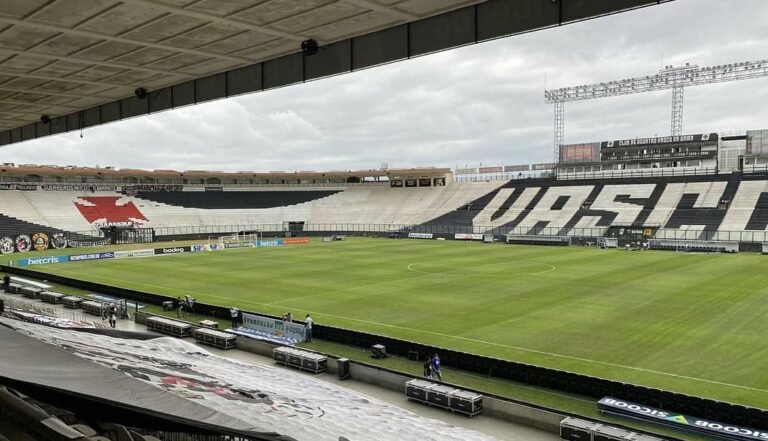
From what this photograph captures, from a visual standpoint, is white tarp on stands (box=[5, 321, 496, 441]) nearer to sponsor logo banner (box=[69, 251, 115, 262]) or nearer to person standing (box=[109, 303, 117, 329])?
person standing (box=[109, 303, 117, 329])


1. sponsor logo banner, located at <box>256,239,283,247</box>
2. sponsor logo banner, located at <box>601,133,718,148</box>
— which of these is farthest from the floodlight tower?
sponsor logo banner, located at <box>256,239,283,247</box>

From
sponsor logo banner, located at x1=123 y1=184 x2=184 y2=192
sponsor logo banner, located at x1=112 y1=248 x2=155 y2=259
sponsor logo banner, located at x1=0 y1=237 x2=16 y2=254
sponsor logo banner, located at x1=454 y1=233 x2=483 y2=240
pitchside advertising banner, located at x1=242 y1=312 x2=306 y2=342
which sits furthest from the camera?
sponsor logo banner, located at x1=123 y1=184 x2=184 y2=192

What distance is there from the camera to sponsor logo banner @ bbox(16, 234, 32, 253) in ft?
203

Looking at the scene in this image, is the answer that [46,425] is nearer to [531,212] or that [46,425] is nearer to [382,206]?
[531,212]

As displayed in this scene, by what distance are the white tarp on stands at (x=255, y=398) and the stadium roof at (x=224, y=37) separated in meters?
6.97

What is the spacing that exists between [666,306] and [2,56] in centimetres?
2930

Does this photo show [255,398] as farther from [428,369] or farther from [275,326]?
[275,326]

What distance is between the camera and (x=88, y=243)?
2756 inches

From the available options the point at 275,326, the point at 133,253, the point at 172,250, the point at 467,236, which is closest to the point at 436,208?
the point at 467,236

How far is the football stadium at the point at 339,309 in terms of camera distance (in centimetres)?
738

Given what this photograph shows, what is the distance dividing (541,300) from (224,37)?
73.1 feet

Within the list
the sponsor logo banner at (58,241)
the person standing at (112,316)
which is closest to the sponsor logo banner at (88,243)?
the sponsor logo banner at (58,241)

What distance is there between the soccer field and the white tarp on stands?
1013 centimetres

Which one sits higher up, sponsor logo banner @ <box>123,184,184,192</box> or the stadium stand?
sponsor logo banner @ <box>123,184,184,192</box>
